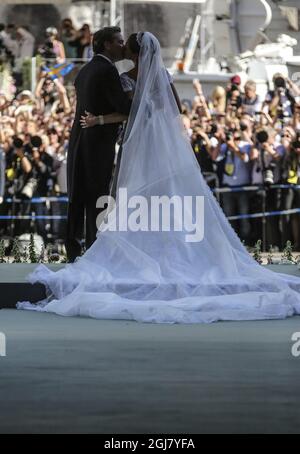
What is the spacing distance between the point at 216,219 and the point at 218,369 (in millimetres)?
4826

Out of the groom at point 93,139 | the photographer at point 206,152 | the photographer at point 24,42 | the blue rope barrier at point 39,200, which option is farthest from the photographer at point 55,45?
the groom at point 93,139

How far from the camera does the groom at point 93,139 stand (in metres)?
13.7

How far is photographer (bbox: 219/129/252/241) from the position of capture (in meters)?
21.7

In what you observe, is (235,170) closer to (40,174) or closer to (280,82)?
(280,82)

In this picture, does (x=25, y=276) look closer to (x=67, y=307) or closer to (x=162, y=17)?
(x=67, y=307)

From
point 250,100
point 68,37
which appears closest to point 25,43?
point 68,37

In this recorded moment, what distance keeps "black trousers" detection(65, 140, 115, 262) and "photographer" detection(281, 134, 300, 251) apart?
7.58 meters

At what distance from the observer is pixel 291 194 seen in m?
21.8

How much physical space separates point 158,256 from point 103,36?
2.24 meters

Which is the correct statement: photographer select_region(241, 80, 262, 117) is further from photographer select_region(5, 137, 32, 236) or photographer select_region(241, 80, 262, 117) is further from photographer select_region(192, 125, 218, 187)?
photographer select_region(5, 137, 32, 236)

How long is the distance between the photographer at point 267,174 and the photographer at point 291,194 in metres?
0.09

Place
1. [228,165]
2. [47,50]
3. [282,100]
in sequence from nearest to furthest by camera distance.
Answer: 1. [228,165]
2. [282,100]
3. [47,50]
